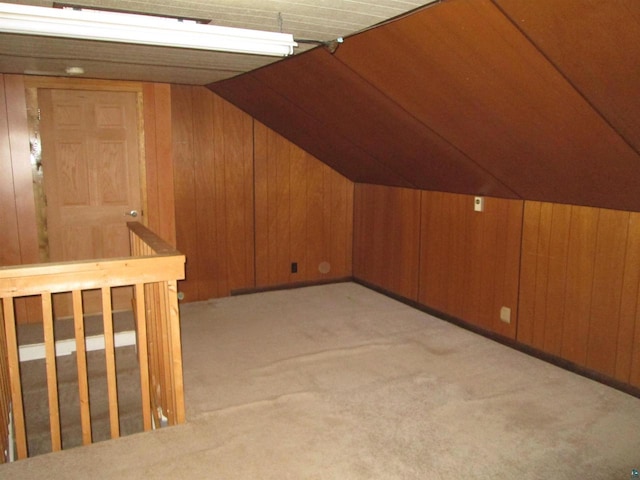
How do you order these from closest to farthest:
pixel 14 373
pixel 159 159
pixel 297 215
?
pixel 14 373
pixel 159 159
pixel 297 215

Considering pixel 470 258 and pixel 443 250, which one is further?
pixel 443 250

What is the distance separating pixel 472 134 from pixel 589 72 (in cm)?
105

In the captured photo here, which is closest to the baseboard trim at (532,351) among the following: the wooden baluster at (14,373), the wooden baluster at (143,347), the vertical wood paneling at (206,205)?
the vertical wood paneling at (206,205)

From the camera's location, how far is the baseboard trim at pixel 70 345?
3.85 metres

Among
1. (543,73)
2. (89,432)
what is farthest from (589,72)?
(89,432)

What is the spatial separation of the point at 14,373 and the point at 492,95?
8.81 feet

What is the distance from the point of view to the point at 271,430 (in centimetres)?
270

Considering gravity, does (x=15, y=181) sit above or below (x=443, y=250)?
above

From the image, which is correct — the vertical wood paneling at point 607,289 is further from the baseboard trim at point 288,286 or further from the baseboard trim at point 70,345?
the baseboard trim at point 70,345

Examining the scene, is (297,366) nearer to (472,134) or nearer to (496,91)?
(472,134)

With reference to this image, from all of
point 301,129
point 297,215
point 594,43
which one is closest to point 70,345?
point 297,215

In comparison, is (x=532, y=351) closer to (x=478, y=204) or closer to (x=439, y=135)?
(x=478, y=204)

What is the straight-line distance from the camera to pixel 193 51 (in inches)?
130

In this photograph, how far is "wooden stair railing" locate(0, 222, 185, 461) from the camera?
227 centimetres
